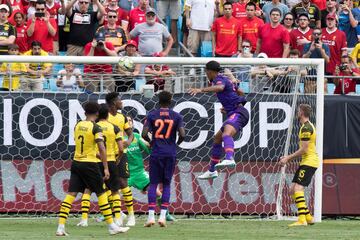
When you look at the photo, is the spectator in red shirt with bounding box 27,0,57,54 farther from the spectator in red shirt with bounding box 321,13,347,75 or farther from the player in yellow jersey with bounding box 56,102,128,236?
the player in yellow jersey with bounding box 56,102,128,236

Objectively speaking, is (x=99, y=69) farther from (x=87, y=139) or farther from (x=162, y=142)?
(x=87, y=139)

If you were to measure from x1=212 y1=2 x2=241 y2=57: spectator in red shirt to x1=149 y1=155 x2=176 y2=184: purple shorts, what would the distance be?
6.81 m

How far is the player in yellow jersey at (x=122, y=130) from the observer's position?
16.8 m

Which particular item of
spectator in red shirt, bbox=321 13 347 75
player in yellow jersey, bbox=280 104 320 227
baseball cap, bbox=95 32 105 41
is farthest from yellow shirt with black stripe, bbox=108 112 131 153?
spectator in red shirt, bbox=321 13 347 75

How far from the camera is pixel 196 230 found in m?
16.5

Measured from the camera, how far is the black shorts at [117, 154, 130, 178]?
17031mm

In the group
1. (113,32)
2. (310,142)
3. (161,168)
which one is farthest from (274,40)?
(161,168)

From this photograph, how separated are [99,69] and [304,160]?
491cm

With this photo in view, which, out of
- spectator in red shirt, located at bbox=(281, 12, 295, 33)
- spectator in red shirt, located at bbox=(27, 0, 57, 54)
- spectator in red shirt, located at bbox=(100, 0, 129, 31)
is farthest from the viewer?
spectator in red shirt, located at bbox=(281, 12, 295, 33)

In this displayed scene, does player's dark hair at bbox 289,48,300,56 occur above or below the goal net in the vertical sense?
above

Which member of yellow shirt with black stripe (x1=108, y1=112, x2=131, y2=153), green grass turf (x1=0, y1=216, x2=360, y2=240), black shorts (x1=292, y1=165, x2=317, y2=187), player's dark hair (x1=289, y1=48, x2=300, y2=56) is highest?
player's dark hair (x1=289, y1=48, x2=300, y2=56)

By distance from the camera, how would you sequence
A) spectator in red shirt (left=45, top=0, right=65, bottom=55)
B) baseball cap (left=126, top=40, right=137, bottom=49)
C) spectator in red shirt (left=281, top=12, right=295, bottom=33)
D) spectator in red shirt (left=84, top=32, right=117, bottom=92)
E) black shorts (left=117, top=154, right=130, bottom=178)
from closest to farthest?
black shorts (left=117, top=154, right=130, bottom=178) → spectator in red shirt (left=84, top=32, right=117, bottom=92) → baseball cap (left=126, top=40, right=137, bottom=49) → spectator in red shirt (left=45, top=0, right=65, bottom=55) → spectator in red shirt (left=281, top=12, right=295, bottom=33)

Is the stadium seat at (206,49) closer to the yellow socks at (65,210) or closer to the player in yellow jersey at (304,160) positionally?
the player in yellow jersey at (304,160)

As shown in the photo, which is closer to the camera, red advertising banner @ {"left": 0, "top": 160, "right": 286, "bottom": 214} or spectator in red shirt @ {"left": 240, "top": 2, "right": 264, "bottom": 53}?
red advertising banner @ {"left": 0, "top": 160, "right": 286, "bottom": 214}
